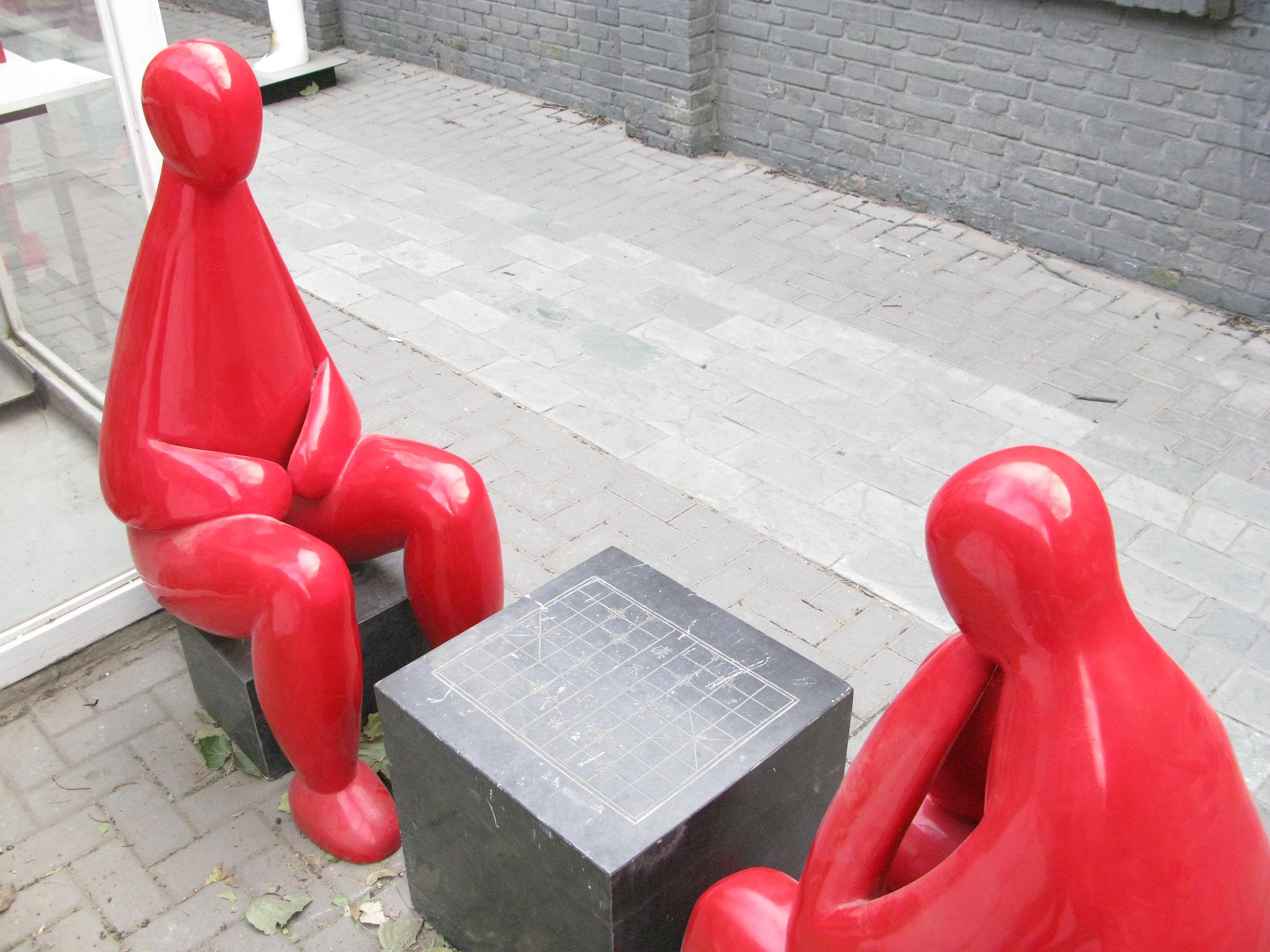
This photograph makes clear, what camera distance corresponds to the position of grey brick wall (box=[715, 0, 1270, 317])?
5.46m

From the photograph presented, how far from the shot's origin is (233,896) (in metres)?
2.95

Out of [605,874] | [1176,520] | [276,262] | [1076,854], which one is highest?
[276,262]

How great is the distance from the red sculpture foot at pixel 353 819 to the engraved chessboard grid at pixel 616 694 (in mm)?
623

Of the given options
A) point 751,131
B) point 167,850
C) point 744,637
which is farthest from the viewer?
point 751,131

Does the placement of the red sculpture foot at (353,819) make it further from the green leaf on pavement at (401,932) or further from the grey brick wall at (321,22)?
the grey brick wall at (321,22)

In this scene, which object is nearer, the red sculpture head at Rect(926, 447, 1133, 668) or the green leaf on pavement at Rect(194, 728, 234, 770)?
the red sculpture head at Rect(926, 447, 1133, 668)

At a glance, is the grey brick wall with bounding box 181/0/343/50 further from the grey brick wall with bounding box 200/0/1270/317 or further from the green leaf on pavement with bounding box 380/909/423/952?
the green leaf on pavement with bounding box 380/909/423/952

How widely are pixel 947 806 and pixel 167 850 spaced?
79.0 inches

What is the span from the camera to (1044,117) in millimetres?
6035

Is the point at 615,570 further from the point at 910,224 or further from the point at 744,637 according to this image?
the point at 910,224

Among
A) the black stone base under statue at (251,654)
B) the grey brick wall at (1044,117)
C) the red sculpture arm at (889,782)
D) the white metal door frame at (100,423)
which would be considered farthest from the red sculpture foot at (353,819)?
the grey brick wall at (1044,117)

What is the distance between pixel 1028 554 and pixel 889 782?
1.38ft

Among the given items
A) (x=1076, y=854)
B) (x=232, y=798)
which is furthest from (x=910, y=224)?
(x=1076, y=854)

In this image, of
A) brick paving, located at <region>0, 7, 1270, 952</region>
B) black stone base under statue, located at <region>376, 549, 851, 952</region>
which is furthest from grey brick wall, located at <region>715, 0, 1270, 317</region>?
black stone base under statue, located at <region>376, 549, 851, 952</region>
